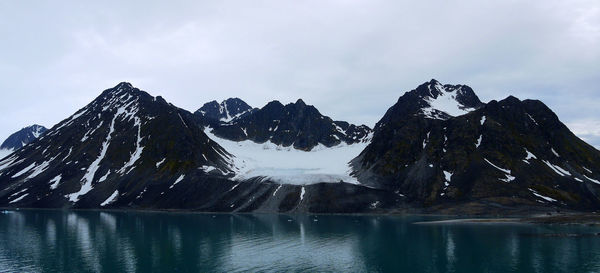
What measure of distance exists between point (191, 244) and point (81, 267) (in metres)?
32.2

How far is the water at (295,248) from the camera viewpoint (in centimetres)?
7700

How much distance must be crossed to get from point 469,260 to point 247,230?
68.9m

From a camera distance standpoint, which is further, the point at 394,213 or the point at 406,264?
the point at 394,213

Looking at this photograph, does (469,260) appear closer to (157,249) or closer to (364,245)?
(364,245)

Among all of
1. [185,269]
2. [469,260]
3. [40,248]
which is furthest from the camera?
[40,248]

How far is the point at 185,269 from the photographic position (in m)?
74.9

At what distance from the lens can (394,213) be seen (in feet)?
645

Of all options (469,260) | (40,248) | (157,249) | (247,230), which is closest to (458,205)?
(247,230)

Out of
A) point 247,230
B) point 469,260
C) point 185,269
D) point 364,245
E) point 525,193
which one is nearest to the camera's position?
point 185,269

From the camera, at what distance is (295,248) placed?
3883 inches

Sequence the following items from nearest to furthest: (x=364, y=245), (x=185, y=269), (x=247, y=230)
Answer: (x=185, y=269), (x=364, y=245), (x=247, y=230)

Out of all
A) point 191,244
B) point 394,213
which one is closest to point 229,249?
point 191,244

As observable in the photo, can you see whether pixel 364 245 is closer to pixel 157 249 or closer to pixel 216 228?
pixel 157 249

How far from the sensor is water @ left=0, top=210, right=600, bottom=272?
77000 millimetres
